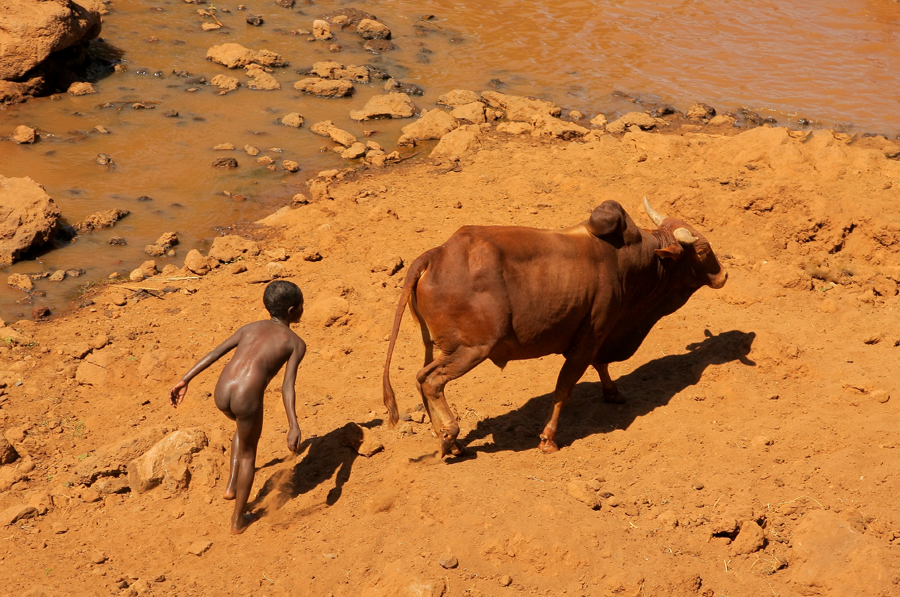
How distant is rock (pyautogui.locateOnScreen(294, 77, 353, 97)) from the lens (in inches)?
551

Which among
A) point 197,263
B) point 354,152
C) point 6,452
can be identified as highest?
point 354,152

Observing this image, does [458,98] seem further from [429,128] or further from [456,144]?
[456,144]

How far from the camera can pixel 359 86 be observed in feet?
47.5

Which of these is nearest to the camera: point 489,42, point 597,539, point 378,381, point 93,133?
point 597,539

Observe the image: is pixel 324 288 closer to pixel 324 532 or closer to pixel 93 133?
pixel 324 532

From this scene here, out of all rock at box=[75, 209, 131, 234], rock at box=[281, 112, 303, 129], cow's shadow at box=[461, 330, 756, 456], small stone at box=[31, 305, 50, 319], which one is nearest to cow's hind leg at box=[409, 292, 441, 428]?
cow's shadow at box=[461, 330, 756, 456]

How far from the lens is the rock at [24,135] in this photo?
38.7ft

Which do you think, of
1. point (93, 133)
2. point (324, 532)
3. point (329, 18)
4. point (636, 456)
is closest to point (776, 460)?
point (636, 456)

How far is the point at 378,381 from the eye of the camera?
724 cm

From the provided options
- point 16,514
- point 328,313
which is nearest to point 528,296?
point 328,313

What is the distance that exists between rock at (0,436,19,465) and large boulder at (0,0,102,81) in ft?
29.6

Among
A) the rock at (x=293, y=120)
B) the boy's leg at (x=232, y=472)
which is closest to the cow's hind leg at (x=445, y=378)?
the boy's leg at (x=232, y=472)

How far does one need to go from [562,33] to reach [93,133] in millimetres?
10083

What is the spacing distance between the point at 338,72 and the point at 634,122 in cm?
550
